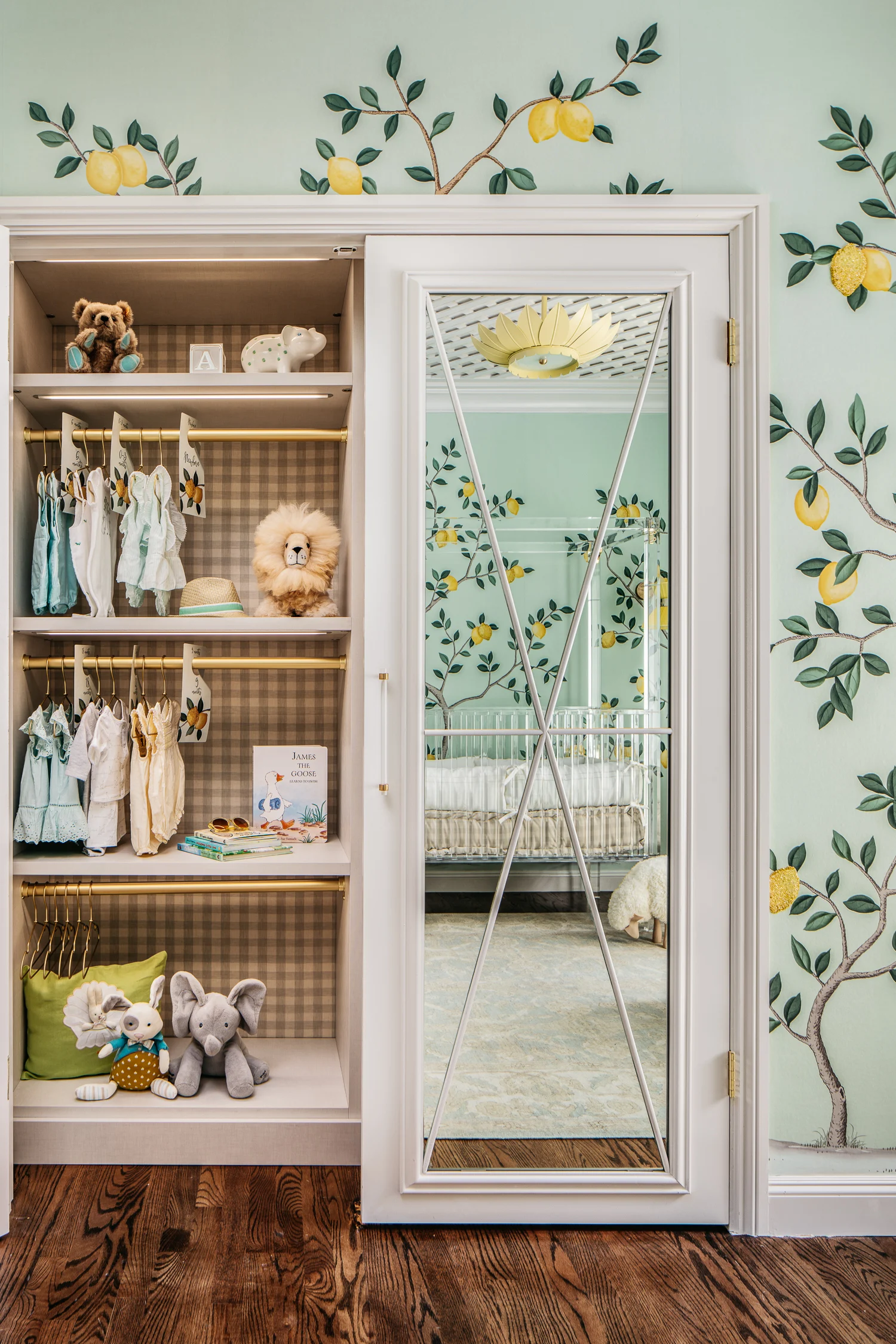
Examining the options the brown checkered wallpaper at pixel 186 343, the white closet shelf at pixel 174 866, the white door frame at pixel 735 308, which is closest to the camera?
the white door frame at pixel 735 308

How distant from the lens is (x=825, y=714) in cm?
193

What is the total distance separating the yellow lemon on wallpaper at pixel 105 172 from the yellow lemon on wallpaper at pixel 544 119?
0.88 meters

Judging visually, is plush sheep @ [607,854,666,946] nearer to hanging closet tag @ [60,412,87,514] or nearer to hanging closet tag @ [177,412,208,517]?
hanging closet tag @ [177,412,208,517]

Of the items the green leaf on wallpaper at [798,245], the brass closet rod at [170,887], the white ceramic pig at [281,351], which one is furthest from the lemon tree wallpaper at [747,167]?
the brass closet rod at [170,887]

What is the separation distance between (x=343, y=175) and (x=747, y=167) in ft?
2.82

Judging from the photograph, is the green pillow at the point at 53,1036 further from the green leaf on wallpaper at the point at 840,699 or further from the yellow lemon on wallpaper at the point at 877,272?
the yellow lemon on wallpaper at the point at 877,272

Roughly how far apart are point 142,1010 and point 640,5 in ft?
8.31

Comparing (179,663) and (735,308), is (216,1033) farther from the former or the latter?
(735,308)

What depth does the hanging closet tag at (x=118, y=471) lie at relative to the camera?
2.20 metres

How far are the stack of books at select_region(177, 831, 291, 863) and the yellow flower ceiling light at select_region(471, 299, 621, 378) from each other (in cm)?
124

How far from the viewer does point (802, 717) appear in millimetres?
1937

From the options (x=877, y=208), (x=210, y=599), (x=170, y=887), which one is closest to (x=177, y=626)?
(x=210, y=599)

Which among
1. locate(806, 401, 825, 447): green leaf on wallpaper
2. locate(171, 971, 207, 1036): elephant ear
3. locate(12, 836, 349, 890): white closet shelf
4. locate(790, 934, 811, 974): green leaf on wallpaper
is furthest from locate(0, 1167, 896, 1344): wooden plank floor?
locate(806, 401, 825, 447): green leaf on wallpaper

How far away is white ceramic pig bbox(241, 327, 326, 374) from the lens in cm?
218
